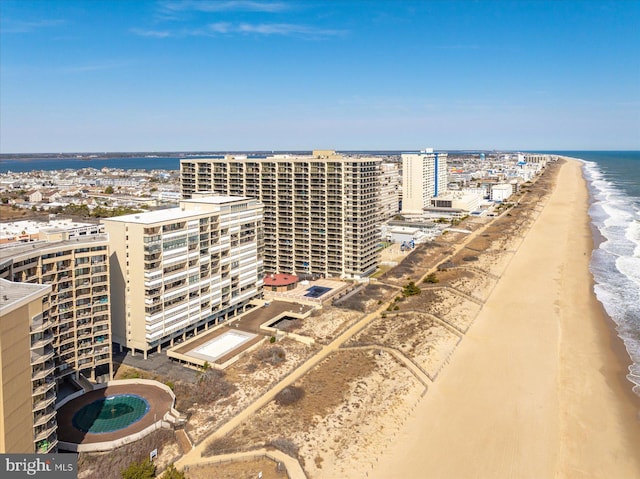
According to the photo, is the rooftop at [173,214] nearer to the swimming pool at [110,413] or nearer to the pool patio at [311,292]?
the pool patio at [311,292]

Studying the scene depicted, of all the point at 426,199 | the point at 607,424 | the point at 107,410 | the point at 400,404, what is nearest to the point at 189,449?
the point at 107,410

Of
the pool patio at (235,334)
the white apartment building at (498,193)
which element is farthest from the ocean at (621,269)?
the pool patio at (235,334)

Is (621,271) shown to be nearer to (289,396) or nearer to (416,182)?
(416,182)

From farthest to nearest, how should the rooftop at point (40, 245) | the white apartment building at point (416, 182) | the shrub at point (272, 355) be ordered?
the white apartment building at point (416, 182) < the shrub at point (272, 355) < the rooftop at point (40, 245)

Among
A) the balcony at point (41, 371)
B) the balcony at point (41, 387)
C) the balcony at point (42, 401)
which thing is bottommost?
the balcony at point (42, 401)

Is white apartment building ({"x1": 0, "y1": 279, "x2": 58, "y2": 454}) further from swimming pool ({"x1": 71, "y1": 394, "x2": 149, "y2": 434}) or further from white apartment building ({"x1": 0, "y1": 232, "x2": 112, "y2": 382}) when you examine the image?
white apartment building ({"x1": 0, "y1": 232, "x2": 112, "y2": 382})

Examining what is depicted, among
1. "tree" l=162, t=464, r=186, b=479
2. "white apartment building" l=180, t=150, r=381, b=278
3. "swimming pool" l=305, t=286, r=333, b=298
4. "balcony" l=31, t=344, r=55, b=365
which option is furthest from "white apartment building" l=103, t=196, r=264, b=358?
"tree" l=162, t=464, r=186, b=479

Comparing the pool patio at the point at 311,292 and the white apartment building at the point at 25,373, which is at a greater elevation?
the white apartment building at the point at 25,373

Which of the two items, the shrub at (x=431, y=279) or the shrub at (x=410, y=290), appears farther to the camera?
the shrub at (x=431, y=279)
